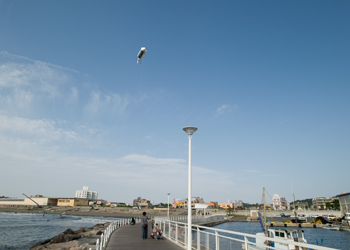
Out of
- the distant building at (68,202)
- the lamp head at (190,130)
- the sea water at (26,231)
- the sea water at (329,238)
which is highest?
the lamp head at (190,130)

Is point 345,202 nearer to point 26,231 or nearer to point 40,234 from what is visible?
point 40,234

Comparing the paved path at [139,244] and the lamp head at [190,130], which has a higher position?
the lamp head at [190,130]

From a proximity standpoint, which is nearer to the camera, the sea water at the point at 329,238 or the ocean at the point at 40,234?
the ocean at the point at 40,234

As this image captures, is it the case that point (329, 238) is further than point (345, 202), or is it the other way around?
point (345, 202)

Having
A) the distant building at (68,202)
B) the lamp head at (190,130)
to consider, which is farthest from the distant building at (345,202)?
the distant building at (68,202)

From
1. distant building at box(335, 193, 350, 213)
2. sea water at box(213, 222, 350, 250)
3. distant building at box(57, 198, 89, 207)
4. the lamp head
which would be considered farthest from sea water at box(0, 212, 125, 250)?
distant building at box(57, 198, 89, 207)

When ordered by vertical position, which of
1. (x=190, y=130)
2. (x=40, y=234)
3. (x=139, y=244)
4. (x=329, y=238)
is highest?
(x=190, y=130)

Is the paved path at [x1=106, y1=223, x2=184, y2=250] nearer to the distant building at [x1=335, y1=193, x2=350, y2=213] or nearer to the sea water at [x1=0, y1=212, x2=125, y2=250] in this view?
the sea water at [x1=0, y1=212, x2=125, y2=250]

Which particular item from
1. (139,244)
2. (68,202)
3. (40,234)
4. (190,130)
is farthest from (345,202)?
(68,202)

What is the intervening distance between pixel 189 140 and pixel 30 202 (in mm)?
177893

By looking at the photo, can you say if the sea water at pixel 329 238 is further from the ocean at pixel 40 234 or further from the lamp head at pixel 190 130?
the lamp head at pixel 190 130

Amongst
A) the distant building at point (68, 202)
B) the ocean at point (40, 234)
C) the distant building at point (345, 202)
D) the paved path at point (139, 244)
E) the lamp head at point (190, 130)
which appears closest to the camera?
the lamp head at point (190, 130)

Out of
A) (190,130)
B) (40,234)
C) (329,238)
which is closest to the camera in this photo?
(190,130)

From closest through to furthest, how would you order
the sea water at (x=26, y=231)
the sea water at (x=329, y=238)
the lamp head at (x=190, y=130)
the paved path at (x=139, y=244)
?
the lamp head at (x=190, y=130), the paved path at (x=139, y=244), the sea water at (x=26, y=231), the sea water at (x=329, y=238)
